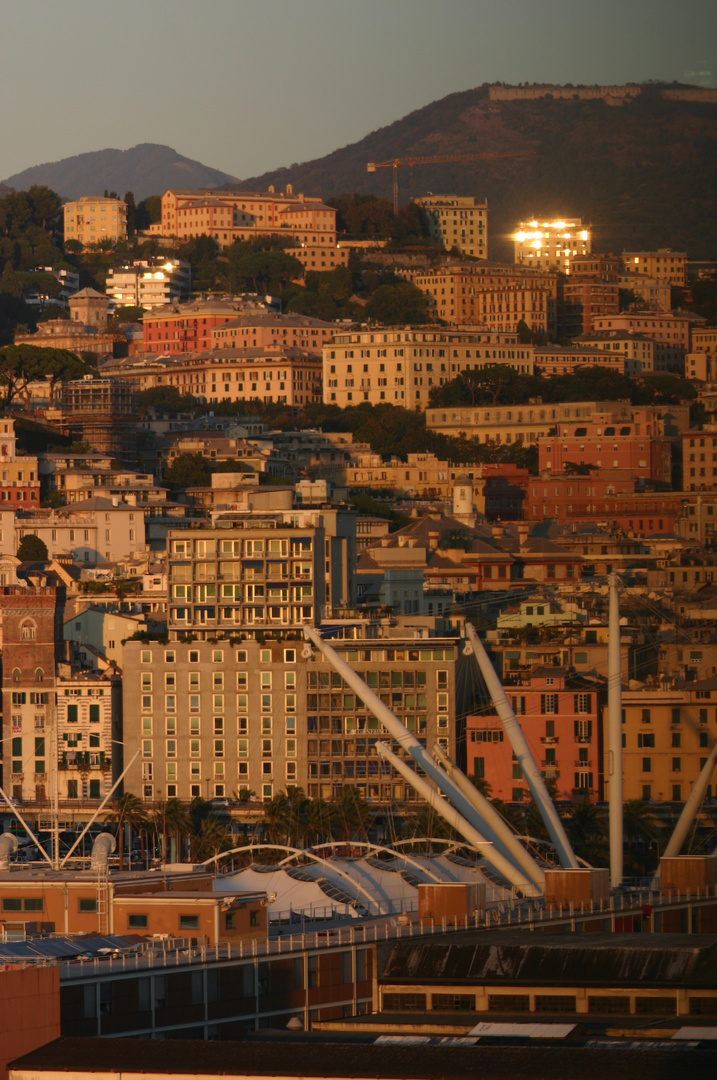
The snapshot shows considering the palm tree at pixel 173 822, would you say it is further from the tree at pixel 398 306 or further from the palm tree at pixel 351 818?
the tree at pixel 398 306

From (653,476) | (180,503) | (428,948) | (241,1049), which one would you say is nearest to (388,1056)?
(241,1049)

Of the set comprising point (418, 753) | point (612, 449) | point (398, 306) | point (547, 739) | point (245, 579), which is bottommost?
point (547, 739)

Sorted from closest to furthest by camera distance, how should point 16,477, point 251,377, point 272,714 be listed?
point 272,714 → point 16,477 → point 251,377

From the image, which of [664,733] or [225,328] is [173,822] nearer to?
[664,733]

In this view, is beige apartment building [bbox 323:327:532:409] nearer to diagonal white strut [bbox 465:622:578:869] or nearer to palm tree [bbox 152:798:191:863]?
palm tree [bbox 152:798:191:863]

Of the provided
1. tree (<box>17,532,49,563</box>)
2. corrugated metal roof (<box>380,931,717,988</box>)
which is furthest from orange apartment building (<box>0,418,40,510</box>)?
corrugated metal roof (<box>380,931,717,988</box>)

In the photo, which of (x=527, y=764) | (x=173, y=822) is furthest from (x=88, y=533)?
(x=527, y=764)
